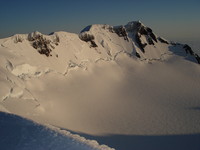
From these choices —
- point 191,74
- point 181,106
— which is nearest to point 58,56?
point 181,106

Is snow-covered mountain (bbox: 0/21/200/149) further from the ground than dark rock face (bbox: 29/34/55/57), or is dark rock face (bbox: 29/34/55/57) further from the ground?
dark rock face (bbox: 29/34/55/57)

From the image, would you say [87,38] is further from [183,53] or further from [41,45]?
[183,53]

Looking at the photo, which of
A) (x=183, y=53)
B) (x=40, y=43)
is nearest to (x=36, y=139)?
(x=40, y=43)

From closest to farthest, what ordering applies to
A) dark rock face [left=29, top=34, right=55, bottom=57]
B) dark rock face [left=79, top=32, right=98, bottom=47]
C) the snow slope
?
the snow slope → dark rock face [left=29, top=34, right=55, bottom=57] → dark rock face [left=79, top=32, right=98, bottom=47]

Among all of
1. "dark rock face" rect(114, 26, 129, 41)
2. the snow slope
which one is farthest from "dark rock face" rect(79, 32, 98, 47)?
the snow slope

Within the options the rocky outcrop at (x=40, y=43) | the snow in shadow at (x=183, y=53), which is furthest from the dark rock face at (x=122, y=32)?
the rocky outcrop at (x=40, y=43)

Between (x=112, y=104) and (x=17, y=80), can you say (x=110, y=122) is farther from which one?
(x=17, y=80)

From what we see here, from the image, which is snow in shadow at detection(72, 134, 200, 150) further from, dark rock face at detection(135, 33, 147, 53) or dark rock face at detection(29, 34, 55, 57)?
dark rock face at detection(135, 33, 147, 53)

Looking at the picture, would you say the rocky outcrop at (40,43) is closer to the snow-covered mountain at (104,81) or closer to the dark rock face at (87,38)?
the snow-covered mountain at (104,81)

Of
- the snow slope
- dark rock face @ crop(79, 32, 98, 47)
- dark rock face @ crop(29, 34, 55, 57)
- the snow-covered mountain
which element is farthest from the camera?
dark rock face @ crop(79, 32, 98, 47)
